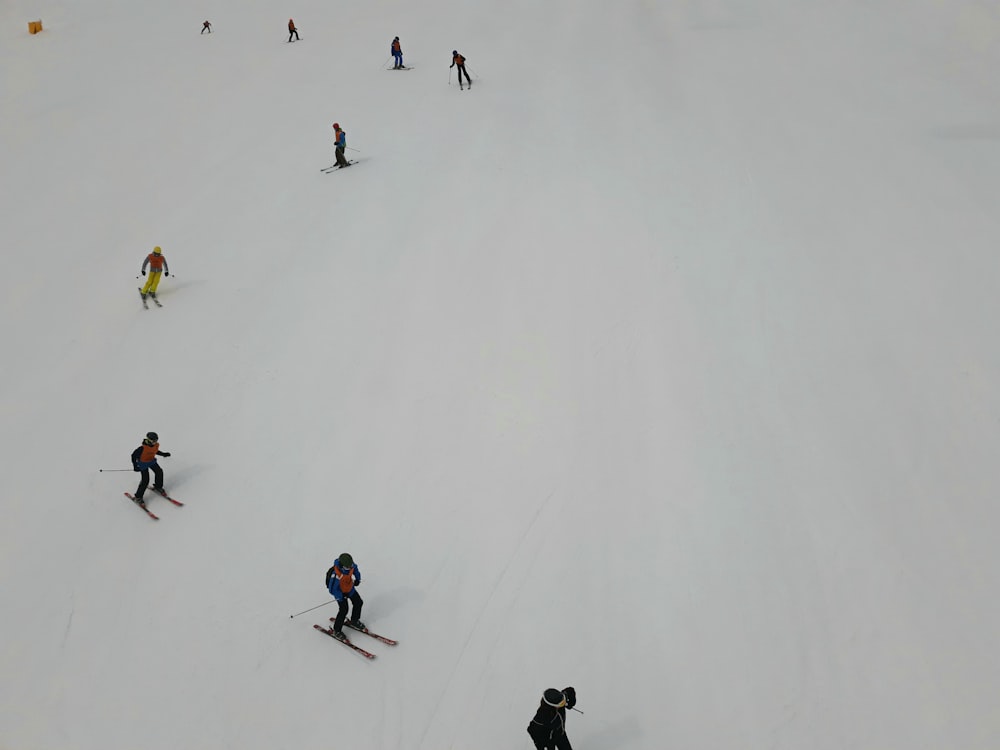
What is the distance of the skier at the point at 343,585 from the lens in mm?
7938

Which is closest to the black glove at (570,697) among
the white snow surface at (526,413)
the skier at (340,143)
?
the white snow surface at (526,413)

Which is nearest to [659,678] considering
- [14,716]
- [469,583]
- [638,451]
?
A: [469,583]

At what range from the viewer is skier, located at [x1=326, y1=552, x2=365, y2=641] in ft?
26.0

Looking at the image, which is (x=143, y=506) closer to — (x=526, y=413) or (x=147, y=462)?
(x=147, y=462)

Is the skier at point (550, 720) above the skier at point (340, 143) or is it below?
below

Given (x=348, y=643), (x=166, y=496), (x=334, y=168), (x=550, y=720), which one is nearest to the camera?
(x=550, y=720)

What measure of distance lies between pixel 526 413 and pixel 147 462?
510 centimetres

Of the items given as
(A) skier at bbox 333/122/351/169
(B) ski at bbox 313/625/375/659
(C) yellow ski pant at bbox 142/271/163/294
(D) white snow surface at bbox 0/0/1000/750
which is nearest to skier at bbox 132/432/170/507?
(D) white snow surface at bbox 0/0/1000/750

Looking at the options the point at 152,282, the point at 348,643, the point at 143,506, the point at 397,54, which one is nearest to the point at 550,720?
the point at 348,643

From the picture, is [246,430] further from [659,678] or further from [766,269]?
[766,269]

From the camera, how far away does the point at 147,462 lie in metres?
9.88

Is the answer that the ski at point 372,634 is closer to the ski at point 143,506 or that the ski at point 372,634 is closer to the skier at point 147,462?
the ski at point 143,506

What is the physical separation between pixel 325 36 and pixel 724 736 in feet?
86.8

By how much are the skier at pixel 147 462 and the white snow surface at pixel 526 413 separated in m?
0.50
